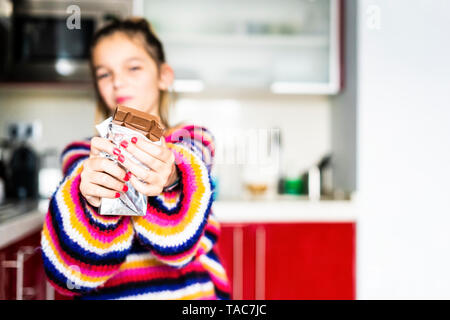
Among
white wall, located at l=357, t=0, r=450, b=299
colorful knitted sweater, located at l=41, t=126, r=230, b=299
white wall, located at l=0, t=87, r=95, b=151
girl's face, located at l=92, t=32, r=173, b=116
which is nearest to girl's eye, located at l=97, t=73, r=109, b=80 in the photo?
girl's face, located at l=92, t=32, r=173, b=116

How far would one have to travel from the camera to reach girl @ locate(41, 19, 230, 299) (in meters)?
0.34

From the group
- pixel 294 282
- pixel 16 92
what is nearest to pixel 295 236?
pixel 294 282

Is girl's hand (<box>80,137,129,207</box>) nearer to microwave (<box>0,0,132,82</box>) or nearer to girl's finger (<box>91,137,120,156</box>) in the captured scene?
girl's finger (<box>91,137,120,156</box>)

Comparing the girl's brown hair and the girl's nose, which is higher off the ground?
the girl's brown hair

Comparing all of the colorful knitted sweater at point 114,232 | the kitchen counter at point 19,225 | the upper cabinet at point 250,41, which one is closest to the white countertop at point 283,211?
the kitchen counter at point 19,225

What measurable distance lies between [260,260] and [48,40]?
0.99m

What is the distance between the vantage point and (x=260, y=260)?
1.17 m

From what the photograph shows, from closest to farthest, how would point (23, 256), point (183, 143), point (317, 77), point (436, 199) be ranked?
1. point (183, 143)
2. point (436, 199)
3. point (23, 256)
4. point (317, 77)

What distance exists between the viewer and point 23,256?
0.86 meters

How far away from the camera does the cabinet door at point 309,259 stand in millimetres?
1167

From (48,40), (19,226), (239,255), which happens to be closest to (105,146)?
(19,226)

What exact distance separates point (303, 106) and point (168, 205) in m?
1.28

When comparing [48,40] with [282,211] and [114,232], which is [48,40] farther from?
[114,232]
